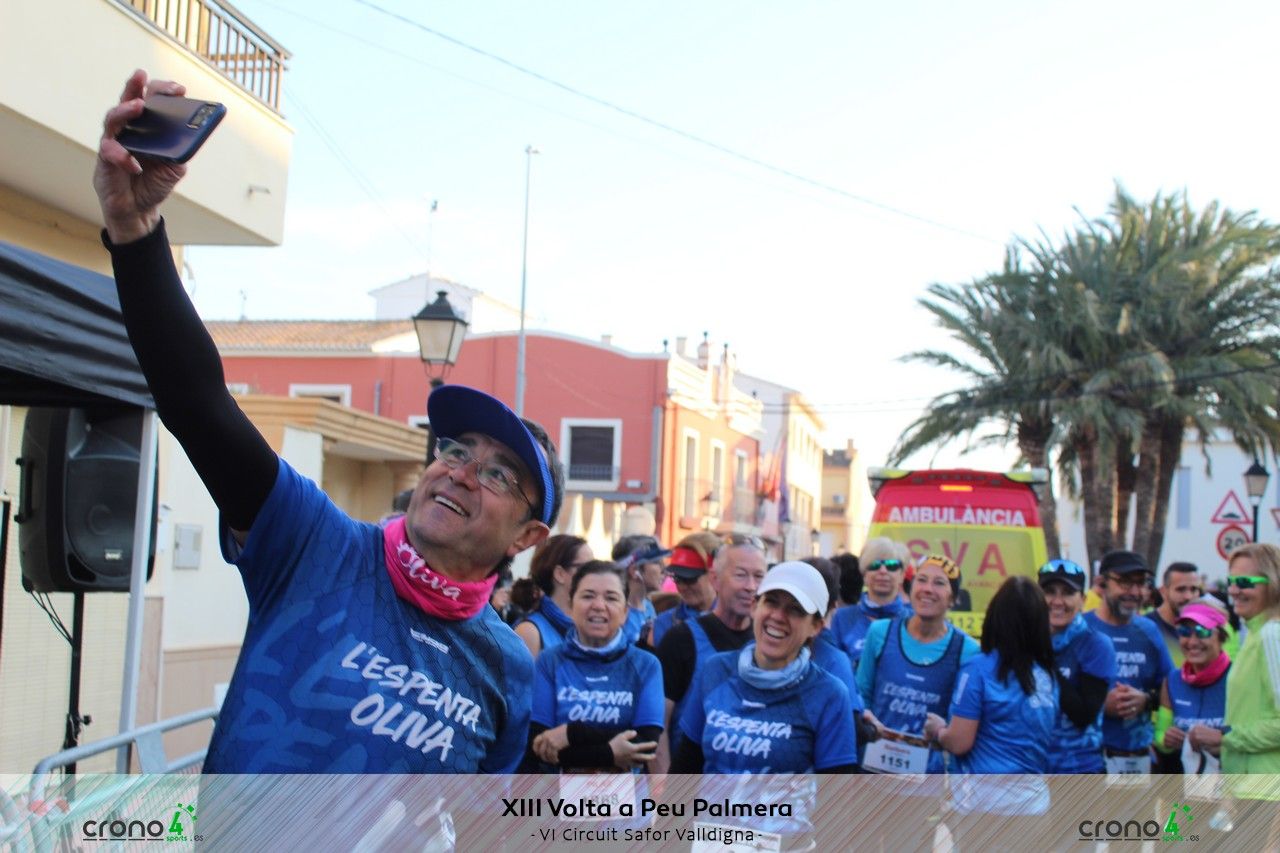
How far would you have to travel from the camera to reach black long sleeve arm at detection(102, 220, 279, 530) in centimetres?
Result: 203

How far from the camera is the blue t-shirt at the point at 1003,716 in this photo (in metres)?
5.84

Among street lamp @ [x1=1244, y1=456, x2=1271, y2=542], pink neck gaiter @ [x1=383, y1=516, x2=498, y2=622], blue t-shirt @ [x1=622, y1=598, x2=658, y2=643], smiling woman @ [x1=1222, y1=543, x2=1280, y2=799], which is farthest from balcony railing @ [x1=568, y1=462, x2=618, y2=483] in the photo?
pink neck gaiter @ [x1=383, y1=516, x2=498, y2=622]

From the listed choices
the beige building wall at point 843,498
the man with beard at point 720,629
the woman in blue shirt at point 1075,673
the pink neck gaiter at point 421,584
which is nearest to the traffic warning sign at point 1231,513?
the woman in blue shirt at point 1075,673

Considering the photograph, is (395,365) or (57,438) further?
(395,365)

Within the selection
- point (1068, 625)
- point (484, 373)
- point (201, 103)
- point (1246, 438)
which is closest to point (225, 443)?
point (201, 103)

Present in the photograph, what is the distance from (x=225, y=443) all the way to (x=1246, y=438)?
2424 centimetres

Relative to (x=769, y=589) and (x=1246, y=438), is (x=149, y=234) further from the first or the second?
(x=1246, y=438)

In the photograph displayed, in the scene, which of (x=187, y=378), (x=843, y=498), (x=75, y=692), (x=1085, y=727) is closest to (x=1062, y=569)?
(x=1085, y=727)

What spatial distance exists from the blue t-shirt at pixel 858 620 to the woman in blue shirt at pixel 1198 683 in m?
1.64

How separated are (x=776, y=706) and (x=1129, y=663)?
4.35 metres

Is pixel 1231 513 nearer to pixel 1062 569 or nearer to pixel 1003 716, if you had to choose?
pixel 1062 569

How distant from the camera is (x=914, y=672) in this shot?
21.7 feet

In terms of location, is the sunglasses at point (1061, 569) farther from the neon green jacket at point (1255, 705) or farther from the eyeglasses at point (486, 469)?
the eyeglasses at point (486, 469)

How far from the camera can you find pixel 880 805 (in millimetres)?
3467
